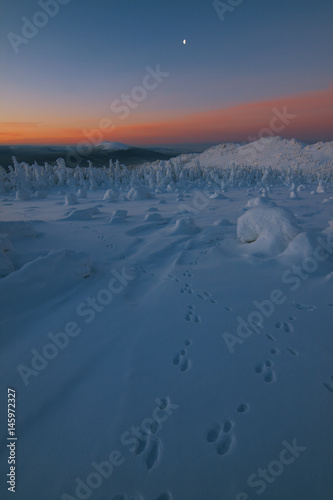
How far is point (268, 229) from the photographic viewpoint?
4.83 metres

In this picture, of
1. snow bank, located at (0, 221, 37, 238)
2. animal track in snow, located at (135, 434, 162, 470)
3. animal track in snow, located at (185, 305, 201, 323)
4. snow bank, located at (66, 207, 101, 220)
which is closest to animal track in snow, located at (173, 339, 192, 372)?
animal track in snow, located at (185, 305, 201, 323)

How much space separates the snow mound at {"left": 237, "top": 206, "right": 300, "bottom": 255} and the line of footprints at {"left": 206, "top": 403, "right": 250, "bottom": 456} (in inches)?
135

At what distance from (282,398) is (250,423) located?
1.20 feet

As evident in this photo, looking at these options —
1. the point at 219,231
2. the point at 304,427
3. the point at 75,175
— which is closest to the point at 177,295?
the point at 304,427

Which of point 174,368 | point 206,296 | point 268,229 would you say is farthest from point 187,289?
point 268,229

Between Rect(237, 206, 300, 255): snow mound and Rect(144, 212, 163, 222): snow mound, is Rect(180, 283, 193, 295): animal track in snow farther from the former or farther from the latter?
Rect(144, 212, 163, 222): snow mound

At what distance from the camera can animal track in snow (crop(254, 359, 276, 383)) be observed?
6.66 feet

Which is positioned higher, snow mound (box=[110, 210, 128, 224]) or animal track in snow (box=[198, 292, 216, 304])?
snow mound (box=[110, 210, 128, 224])

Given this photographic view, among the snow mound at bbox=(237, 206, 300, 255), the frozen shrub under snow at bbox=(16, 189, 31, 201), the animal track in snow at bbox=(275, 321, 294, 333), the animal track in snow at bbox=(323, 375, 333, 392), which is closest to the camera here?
the animal track in snow at bbox=(323, 375, 333, 392)

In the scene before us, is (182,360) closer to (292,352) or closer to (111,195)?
(292,352)

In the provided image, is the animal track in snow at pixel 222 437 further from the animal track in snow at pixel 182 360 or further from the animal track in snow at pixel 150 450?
the animal track in snow at pixel 182 360

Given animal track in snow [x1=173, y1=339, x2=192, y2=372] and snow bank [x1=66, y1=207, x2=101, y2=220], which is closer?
animal track in snow [x1=173, y1=339, x2=192, y2=372]

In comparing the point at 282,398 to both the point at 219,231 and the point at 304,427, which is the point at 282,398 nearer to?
the point at 304,427

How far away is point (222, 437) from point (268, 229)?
4051 millimetres
